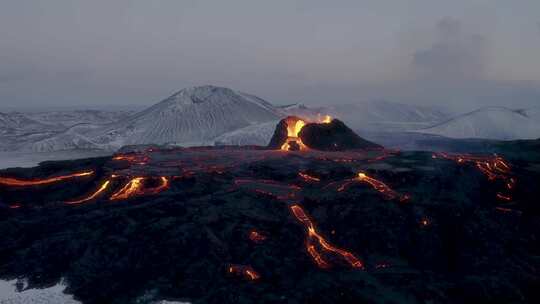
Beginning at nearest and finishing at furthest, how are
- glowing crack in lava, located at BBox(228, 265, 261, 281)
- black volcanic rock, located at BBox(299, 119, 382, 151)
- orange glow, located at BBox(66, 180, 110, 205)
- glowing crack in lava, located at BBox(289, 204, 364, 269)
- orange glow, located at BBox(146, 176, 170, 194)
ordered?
glowing crack in lava, located at BBox(228, 265, 261, 281) → glowing crack in lava, located at BBox(289, 204, 364, 269) → orange glow, located at BBox(66, 180, 110, 205) → orange glow, located at BBox(146, 176, 170, 194) → black volcanic rock, located at BBox(299, 119, 382, 151)

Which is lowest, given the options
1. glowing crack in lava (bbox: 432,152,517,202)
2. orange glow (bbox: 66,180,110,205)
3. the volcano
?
orange glow (bbox: 66,180,110,205)

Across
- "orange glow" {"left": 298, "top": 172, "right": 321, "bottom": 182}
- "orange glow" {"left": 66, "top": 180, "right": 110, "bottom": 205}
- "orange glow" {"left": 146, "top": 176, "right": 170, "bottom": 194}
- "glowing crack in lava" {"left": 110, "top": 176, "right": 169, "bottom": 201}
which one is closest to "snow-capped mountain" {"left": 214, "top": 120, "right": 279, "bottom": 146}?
"orange glow" {"left": 298, "top": 172, "right": 321, "bottom": 182}

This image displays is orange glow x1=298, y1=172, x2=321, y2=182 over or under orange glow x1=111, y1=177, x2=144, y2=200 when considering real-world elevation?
over

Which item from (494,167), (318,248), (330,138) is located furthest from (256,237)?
(330,138)

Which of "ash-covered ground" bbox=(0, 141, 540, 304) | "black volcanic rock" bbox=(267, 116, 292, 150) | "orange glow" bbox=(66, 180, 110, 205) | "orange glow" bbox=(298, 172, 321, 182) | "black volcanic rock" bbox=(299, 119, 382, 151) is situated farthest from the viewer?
"black volcanic rock" bbox=(267, 116, 292, 150)

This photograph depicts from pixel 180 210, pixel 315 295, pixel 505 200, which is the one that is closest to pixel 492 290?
pixel 315 295

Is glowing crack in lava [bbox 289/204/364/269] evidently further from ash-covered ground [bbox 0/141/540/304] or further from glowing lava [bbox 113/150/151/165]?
glowing lava [bbox 113/150/151/165]

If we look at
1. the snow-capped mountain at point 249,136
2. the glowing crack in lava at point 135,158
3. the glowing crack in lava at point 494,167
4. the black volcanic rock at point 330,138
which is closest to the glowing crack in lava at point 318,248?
the glowing crack in lava at point 494,167

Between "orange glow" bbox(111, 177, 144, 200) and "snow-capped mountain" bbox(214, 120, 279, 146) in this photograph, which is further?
"snow-capped mountain" bbox(214, 120, 279, 146)
